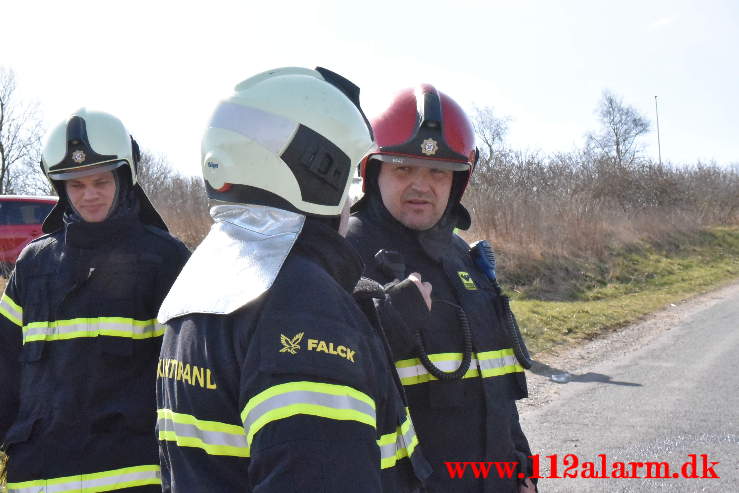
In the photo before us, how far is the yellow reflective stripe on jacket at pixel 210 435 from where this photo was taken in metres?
1.20

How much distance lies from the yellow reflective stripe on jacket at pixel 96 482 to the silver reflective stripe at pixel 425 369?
1185 millimetres

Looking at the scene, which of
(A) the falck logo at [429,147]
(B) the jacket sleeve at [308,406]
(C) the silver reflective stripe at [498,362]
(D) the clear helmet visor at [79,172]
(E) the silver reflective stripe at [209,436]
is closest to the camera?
(B) the jacket sleeve at [308,406]

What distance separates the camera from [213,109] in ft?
4.81

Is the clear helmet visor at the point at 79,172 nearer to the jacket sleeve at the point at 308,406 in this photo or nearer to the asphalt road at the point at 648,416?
the jacket sleeve at the point at 308,406

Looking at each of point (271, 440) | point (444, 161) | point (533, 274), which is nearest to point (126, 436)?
point (444, 161)

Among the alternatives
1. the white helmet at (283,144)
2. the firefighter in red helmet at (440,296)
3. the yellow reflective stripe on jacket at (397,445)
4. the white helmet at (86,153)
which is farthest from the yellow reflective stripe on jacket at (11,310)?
the yellow reflective stripe on jacket at (397,445)

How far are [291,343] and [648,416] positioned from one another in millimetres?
5456

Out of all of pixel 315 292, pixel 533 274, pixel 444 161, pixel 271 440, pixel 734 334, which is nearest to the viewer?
pixel 271 440

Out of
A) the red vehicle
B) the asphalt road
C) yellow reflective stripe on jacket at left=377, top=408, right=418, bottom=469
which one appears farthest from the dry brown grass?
yellow reflective stripe on jacket at left=377, top=408, right=418, bottom=469

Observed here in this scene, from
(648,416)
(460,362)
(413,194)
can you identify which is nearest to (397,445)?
(460,362)

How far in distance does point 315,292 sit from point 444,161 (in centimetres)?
136

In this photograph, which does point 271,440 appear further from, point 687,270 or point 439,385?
point 687,270

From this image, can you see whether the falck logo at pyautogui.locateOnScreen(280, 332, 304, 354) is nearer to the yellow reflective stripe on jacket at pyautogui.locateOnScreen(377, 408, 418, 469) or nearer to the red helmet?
the yellow reflective stripe on jacket at pyautogui.locateOnScreen(377, 408, 418, 469)

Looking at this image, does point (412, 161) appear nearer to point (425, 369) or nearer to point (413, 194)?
point (413, 194)
